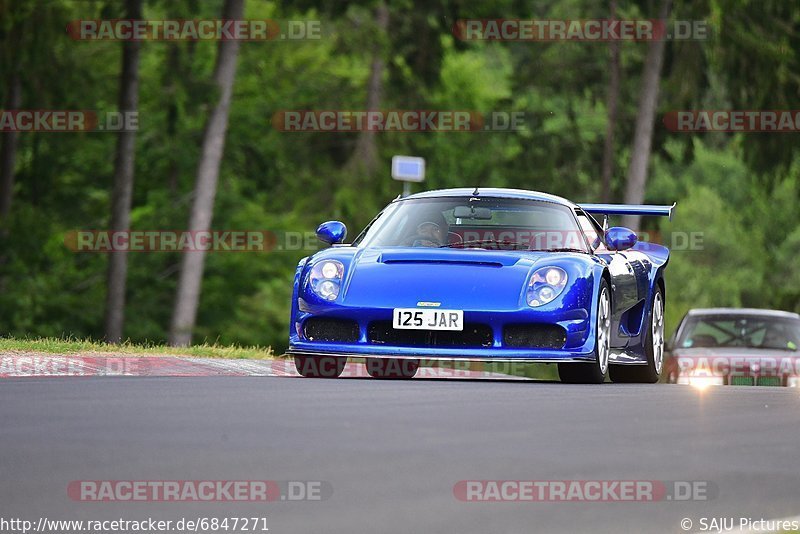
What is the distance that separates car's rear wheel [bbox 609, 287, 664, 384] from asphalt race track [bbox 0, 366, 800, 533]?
3058mm

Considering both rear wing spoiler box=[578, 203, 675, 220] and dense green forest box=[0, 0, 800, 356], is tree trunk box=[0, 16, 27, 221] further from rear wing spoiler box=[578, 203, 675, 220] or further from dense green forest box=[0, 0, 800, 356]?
rear wing spoiler box=[578, 203, 675, 220]

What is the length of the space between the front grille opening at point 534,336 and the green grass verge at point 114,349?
3.96 m

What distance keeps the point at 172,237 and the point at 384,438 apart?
34.1m

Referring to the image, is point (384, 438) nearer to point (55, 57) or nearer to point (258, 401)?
point (258, 401)

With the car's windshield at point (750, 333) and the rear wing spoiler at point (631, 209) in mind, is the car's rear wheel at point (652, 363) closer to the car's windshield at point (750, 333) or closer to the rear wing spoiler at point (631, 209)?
the rear wing spoiler at point (631, 209)

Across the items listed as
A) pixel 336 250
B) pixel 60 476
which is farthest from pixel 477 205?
pixel 60 476

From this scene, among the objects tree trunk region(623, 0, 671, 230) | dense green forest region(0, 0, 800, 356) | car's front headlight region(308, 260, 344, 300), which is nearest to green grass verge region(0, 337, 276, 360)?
car's front headlight region(308, 260, 344, 300)

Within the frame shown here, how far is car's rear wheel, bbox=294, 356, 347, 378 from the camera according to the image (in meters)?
12.6

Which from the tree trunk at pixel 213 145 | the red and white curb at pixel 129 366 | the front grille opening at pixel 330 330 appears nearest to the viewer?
the front grille opening at pixel 330 330

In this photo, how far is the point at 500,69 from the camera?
317ft

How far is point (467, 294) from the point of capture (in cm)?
1174

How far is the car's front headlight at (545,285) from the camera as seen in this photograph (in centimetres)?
1180

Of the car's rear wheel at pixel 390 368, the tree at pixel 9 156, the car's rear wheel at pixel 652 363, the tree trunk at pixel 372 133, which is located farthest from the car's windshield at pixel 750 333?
the tree trunk at pixel 372 133

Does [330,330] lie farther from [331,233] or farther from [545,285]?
[545,285]
